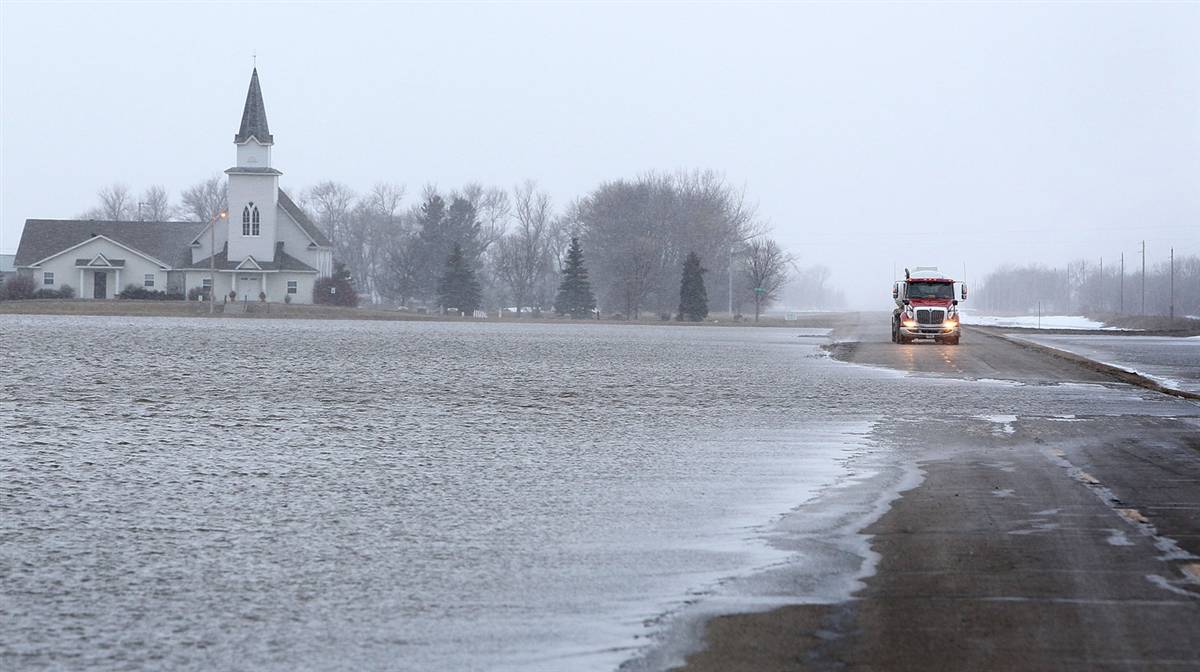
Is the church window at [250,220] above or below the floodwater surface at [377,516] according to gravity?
above

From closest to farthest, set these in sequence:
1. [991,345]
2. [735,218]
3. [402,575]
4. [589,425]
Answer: [402,575]
[589,425]
[991,345]
[735,218]

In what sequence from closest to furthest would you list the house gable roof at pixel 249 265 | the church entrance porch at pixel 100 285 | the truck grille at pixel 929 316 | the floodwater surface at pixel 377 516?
the floodwater surface at pixel 377 516 → the truck grille at pixel 929 316 → the house gable roof at pixel 249 265 → the church entrance porch at pixel 100 285

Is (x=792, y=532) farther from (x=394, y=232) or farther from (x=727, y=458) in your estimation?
(x=394, y=232)

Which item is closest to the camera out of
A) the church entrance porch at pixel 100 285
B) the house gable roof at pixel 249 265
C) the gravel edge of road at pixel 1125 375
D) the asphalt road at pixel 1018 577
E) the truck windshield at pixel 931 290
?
the asphalt road at pixel 1018 577

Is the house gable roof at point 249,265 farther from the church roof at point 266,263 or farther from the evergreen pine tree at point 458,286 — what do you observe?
the evergreen pine tree at point 458,286

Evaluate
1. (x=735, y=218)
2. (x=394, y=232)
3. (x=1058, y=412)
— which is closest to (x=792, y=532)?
(x=1058, y=412)

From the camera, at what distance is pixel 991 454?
15047 mm

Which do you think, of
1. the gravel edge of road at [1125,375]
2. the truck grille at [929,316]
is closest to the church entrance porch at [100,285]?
the truck grille at [929,316]

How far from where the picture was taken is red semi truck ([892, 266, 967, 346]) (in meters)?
52.0

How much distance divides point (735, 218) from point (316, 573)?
118 meters

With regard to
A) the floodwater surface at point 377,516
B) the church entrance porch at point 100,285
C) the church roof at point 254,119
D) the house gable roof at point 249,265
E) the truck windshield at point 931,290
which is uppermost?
the church roof at point 254,119

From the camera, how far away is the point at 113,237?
104188 millimetres

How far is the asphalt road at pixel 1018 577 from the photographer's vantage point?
6324 millimetres

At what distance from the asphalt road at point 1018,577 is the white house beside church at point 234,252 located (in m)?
86.2
